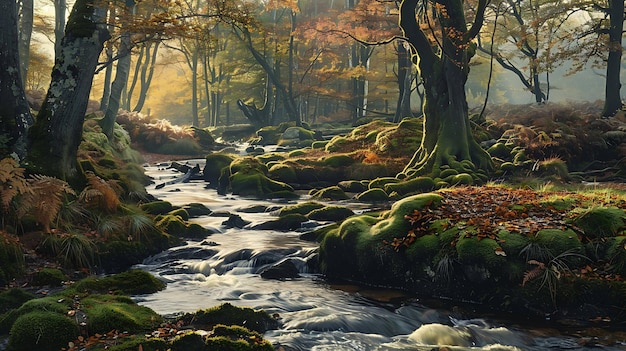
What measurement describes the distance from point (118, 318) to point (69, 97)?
6.10m

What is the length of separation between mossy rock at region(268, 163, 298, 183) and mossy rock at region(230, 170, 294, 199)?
1.12 meters

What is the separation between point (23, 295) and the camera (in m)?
6.74

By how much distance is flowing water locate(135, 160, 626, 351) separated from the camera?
20.6 ft

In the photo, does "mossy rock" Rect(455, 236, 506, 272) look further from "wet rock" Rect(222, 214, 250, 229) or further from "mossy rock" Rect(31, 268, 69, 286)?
"wet rock" Rect(222, 214, 250, 229)

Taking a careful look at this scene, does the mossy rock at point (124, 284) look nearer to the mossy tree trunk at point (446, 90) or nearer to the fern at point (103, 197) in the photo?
the fern at point (103, 197)

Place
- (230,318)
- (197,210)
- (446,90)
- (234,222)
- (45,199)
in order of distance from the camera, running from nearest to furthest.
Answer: (230,318) → (45,199) → (234,222) → (197,210) → (446,90)

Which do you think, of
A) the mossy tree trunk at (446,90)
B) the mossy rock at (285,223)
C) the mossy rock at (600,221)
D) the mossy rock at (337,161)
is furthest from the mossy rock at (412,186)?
the mossy rock at (600,221)

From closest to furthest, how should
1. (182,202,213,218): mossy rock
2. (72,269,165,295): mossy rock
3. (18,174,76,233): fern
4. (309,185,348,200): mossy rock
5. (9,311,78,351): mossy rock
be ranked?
(9,311,78,351): mossy rock, (72,269,165,295): mossy rock, (18,174,76,233): fern, (182,202,213,218): mossy rock, (309,185,348,200): mossy rock

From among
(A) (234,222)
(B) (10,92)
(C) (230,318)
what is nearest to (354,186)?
Answer: (A) (234,222)

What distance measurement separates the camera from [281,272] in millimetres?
9250

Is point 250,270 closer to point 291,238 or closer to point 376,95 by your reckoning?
point 291,238

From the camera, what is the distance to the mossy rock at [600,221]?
764 centimetres

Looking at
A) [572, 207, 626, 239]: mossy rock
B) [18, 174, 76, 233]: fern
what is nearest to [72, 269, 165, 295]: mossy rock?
[18, 174, 76, 233]: fern

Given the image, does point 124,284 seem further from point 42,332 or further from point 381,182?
point 381,182
